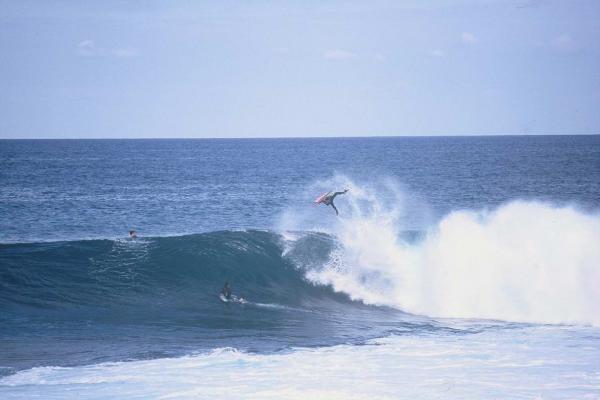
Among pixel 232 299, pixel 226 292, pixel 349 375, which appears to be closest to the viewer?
pixel 349 375

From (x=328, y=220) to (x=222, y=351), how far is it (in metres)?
23.3

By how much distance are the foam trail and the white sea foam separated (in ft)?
18.0

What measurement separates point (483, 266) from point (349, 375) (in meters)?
12.2

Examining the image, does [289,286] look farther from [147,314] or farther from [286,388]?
[286,388]

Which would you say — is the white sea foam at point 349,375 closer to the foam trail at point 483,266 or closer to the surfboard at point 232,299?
the foam trail at point 483,266

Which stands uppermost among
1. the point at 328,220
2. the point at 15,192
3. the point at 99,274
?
the point at 15,192

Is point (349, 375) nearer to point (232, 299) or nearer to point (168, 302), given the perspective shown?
point (232, 299)

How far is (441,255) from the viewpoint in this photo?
2625cm

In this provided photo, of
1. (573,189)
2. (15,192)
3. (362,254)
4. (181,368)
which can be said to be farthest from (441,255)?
(15,192)

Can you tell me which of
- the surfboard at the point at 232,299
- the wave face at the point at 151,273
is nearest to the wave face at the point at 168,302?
the wave face at the point at 151,273

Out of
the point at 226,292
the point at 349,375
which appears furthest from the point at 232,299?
the point at 349,375

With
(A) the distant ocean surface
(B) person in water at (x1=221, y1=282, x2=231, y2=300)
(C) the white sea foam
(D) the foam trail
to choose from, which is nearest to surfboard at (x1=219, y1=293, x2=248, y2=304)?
(B) person in water at (x1=221, y1=282, x2=231, y2=300)

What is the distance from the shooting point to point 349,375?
14438mm

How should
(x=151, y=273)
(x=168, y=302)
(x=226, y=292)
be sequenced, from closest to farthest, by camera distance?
(x=168, y=302), (x=226, y=292), (x=151, y=273)
